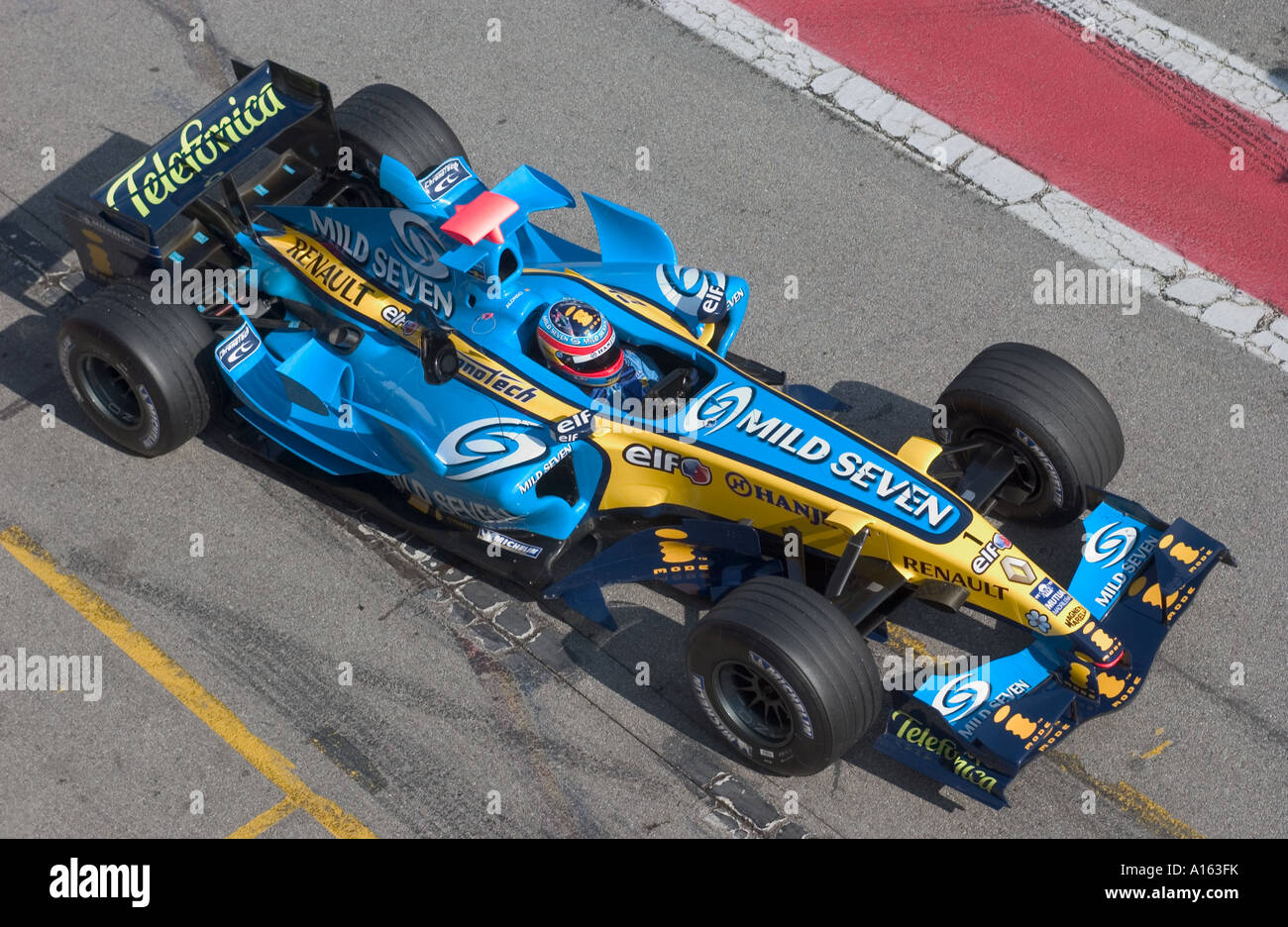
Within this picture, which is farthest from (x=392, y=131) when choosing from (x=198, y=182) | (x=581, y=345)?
(x=581, y=345)

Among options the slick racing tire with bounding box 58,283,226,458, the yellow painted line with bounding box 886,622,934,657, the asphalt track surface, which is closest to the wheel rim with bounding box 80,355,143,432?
the slick racing tire with bounding box 58,283,226,458

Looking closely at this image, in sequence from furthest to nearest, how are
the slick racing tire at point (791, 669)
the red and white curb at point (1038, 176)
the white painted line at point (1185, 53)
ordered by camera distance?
1. the white painted line at point (1185, 53)
2. the red and white curb at point (1038, 176)
3. the slick racing tire at point (791, 669)

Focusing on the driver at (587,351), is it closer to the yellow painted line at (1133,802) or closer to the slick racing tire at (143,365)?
the slick racing tire at (143,365)

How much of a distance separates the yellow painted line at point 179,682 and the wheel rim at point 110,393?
2.82 ft

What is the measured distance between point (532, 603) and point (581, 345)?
1.49 m

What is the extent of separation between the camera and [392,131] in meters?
9.30

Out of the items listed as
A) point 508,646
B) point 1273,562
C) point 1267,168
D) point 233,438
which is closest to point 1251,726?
point 1273,562

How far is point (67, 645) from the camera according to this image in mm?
7898

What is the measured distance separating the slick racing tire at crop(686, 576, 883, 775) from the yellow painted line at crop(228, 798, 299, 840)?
83.2 inches

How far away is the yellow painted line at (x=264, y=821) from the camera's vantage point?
715cm

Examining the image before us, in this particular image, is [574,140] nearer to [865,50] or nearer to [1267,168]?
[865,50]

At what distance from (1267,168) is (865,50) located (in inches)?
122

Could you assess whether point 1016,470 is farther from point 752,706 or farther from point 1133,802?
point 752,706

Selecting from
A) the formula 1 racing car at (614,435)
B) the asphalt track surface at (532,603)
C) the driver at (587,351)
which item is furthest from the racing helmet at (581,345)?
the asphalt track surface at (532,603)
